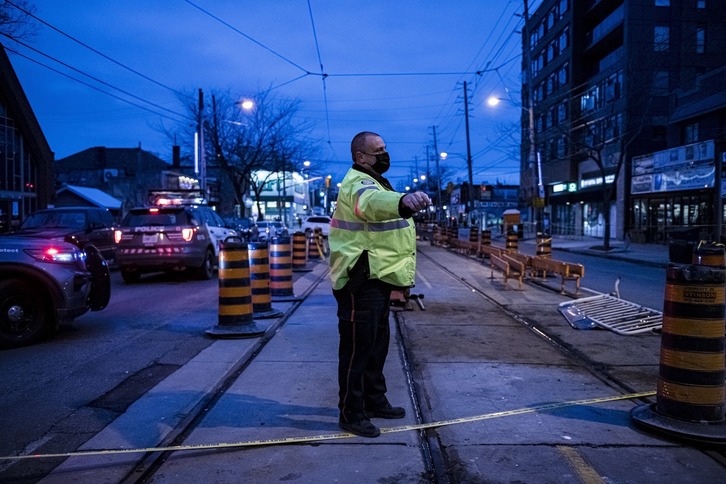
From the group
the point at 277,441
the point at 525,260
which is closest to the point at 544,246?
the point at 525,260

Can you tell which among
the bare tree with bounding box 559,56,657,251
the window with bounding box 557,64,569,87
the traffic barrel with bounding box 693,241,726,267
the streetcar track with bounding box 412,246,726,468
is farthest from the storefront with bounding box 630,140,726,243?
the traffic barrel with bounding box 693,241,726,267

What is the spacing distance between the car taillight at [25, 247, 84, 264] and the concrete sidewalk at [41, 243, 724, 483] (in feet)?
7.03

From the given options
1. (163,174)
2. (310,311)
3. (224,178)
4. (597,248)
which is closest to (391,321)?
(310,311)

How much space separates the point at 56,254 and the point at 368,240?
4988mm

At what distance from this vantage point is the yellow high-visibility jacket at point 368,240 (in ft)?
13.2

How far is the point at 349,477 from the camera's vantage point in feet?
11.6

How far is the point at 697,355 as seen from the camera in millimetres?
4207

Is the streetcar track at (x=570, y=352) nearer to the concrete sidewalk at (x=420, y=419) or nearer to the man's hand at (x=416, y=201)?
the concrete sidewalk at (x=420, y=419)

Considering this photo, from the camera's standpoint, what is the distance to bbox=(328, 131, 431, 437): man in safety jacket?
405cm

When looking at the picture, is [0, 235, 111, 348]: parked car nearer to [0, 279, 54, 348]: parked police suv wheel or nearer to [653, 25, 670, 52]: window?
[0, 279, 54, 348]: parked police suv wheel

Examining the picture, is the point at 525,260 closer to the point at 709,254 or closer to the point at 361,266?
the point at 709,254

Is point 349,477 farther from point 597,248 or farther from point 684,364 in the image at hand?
point 597,248

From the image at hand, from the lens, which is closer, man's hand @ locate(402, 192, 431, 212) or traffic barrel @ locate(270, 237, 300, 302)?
man's hand @ locate(402, 192, 431, 212)

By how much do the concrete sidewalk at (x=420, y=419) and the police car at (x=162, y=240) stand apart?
6.82 meters
